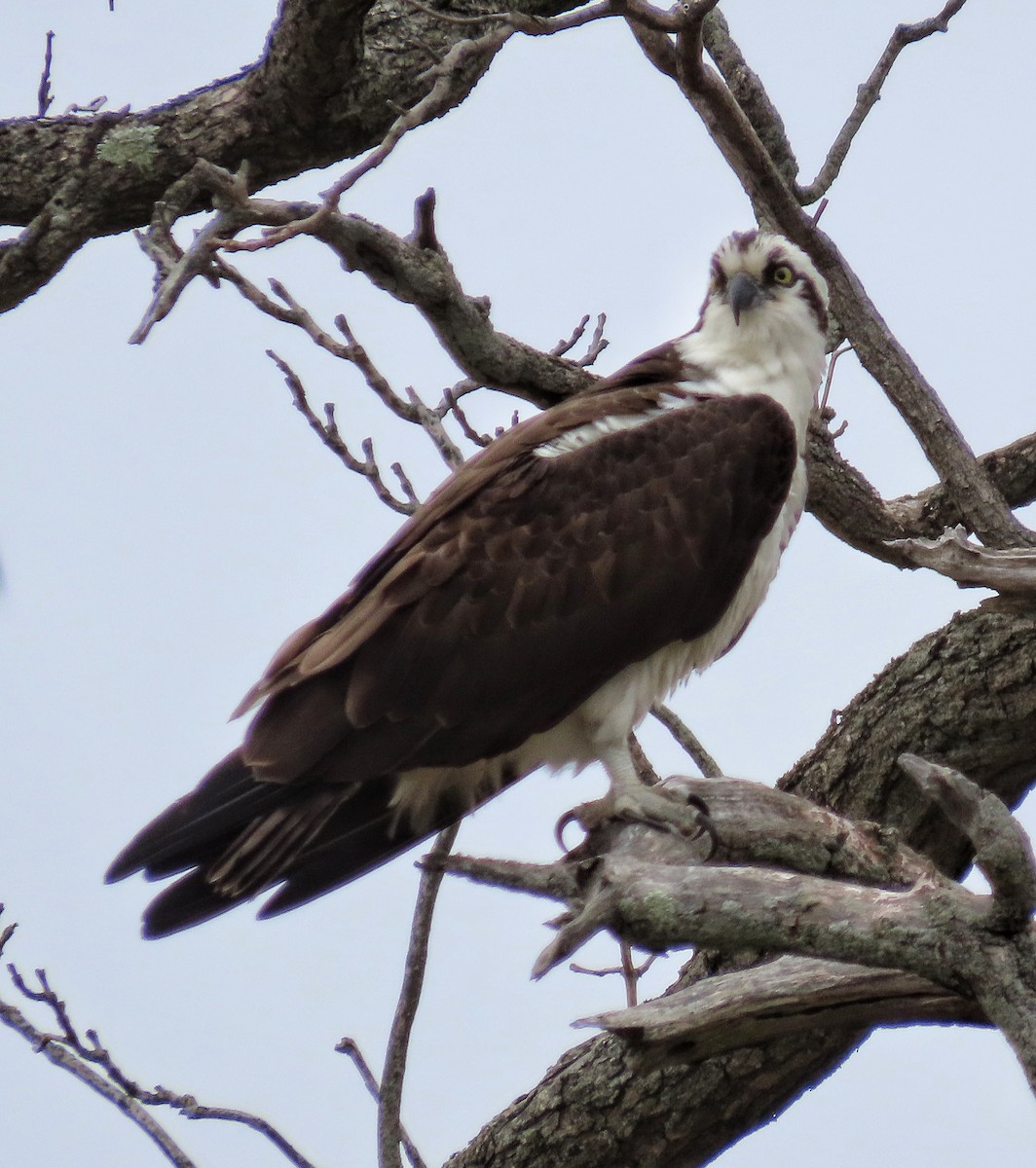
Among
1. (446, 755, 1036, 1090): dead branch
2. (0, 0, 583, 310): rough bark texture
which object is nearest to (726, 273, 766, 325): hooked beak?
(0, 0, 583, 310): rough bark texture

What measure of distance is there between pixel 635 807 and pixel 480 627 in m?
0.62

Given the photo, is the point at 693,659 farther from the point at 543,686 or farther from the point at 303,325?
the point at 303,325

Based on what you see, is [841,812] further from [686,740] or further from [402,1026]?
A: [402,1026]

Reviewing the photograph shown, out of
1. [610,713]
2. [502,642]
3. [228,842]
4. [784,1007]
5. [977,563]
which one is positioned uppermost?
[502,642]

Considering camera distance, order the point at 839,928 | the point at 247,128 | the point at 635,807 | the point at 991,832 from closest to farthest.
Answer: the point at 991,832
the point at 839,928
the point at 635,807
the point at 247,128

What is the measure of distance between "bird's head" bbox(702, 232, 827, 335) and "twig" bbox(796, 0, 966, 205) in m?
0.26

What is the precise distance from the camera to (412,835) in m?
4.48

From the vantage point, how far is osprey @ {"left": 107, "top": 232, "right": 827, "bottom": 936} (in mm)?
4184

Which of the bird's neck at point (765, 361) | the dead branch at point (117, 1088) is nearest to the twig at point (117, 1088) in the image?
the dead branch at point (117, 1088)

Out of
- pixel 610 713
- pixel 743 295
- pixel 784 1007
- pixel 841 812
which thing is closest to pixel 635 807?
pixel 610 713

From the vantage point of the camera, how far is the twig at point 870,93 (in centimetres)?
467

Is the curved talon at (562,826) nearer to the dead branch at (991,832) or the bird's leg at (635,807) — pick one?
the bird's leg at (635,807)

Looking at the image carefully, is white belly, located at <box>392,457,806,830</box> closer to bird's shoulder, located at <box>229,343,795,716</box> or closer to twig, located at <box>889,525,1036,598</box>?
bird's shoulder, located at <box>229,343,795,716</box>

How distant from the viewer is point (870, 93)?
477 centimetres
